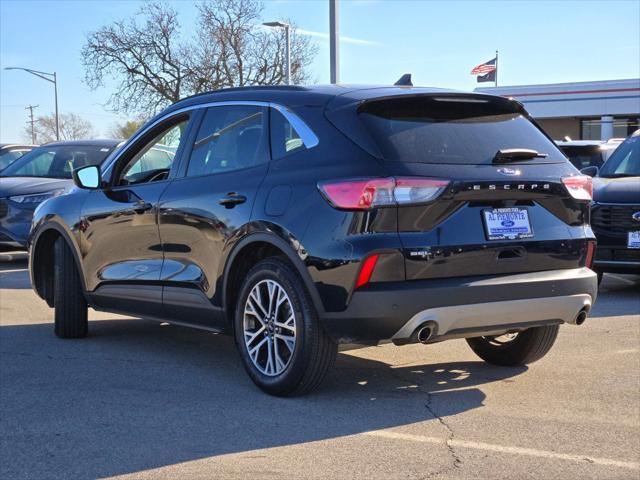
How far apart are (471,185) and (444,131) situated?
1.37 feet

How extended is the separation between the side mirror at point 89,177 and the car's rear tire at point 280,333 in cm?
203

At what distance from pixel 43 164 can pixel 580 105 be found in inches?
1428

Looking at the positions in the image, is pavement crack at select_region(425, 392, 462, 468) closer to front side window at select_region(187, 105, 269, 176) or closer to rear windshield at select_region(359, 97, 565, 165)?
rear windshield at select_region(359, 97, 565, 165)

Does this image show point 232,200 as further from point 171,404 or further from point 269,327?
point 171,404

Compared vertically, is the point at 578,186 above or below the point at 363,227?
above

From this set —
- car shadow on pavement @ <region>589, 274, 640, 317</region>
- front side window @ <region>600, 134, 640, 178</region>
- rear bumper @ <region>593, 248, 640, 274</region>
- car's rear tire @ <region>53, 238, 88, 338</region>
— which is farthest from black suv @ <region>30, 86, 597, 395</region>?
front side window @ <region>600, 134, 640, 178</region>

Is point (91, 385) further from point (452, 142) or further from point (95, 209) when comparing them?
point (452, 142)

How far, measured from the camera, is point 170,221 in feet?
20.5

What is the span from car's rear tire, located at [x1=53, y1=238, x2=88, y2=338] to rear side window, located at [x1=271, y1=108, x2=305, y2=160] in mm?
2539

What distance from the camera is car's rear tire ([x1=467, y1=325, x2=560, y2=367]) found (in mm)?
6086

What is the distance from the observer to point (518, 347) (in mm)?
6227

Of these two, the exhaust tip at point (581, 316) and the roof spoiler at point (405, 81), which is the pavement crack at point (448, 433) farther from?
the roof spoiler at point (405, 81)

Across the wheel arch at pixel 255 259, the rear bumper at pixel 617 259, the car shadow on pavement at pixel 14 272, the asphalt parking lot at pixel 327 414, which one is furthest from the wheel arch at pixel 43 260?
the rear bumper at pixel 617 259

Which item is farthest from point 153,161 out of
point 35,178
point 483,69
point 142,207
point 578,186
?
point 483,69
